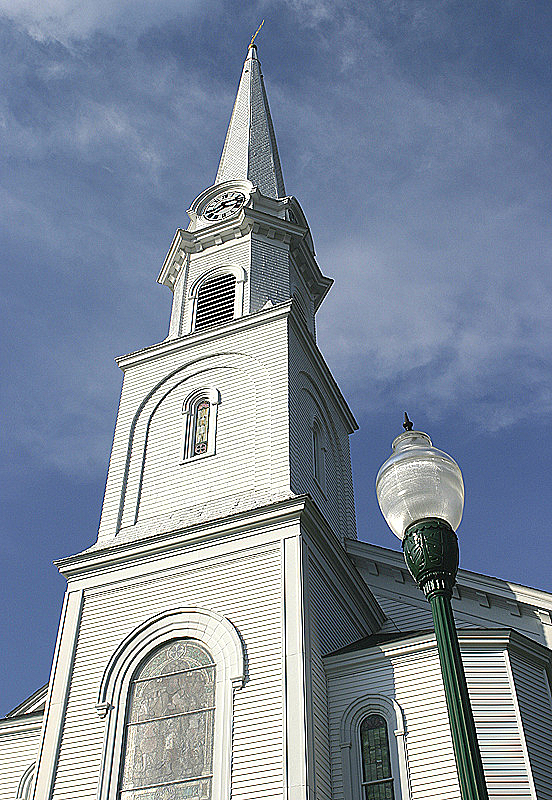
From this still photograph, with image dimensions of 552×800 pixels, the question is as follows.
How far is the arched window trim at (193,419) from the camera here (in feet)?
70.2

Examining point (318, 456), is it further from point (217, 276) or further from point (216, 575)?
point (217, 276)

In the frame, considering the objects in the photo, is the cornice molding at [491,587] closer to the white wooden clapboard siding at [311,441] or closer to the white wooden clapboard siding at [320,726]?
the white wooden clapboard siding at [311,441]

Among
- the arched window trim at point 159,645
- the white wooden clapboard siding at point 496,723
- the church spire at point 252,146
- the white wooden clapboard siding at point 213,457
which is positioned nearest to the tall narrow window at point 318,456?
the white wooden clapboard siding at point 213,457

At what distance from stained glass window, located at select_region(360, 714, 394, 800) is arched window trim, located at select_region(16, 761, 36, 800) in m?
7.65

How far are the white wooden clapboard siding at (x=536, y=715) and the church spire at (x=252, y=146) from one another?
71.1 feet

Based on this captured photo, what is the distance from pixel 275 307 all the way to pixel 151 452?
5.52 metres

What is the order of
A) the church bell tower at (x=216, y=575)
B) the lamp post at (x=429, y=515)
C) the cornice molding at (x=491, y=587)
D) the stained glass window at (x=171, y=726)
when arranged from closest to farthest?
the lamp post at (x=429, y=515), the stained glass window at (x=171, y=726), the church bell tower at (x=216, y=575), the cornice molding at (x=491, y=587)

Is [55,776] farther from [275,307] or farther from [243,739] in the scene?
[275,307]

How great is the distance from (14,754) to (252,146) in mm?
25612

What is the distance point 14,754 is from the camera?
18500 millimetres

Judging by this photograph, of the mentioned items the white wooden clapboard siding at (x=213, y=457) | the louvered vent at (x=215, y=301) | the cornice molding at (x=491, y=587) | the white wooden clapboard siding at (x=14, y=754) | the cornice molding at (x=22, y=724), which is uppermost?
the louvered vent at (x=215, y=301)

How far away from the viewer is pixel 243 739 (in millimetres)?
14945

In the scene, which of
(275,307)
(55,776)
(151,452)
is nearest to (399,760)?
(55,776)

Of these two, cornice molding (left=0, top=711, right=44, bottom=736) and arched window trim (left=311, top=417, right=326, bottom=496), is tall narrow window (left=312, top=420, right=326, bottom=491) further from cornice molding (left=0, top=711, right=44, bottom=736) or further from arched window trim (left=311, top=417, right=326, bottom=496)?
cornice molding (left=0, top=711, right=44, bottom=736)
